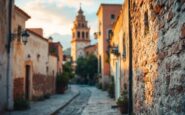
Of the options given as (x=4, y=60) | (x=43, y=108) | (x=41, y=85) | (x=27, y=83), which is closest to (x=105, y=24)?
(x=41, y=85)

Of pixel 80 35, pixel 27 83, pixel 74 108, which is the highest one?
pixel 80 35

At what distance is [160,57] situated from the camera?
6586 mm

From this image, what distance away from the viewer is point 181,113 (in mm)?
5098

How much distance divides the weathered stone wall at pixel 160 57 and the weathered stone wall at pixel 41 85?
16.2 metres

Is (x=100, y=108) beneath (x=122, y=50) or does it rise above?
beneath

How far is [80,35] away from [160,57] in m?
96.5

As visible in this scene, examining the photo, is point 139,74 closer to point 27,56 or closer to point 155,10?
point 155,10

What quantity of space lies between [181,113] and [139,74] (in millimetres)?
4453

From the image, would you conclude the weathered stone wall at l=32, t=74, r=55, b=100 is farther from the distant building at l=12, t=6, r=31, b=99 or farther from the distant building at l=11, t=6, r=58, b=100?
the distant building at l=12, t=6, r=31, b=99

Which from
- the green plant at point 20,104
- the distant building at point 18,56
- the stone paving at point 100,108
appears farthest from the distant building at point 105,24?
the green plant at point 20,104

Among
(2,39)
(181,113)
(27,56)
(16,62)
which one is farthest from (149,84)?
(27,56)

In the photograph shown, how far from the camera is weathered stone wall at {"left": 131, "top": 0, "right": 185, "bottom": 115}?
205 inches

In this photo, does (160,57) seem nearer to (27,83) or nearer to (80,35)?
(27,83)

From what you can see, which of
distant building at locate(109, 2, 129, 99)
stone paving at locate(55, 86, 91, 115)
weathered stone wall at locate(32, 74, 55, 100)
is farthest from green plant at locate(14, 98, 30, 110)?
weathered stone wall at locate(32, 74, 55, 100)
